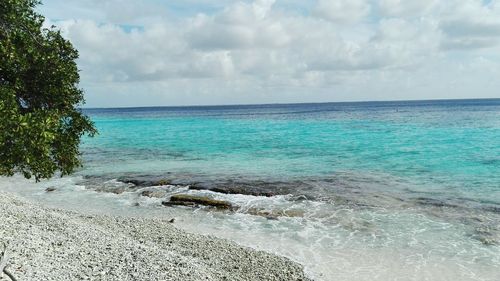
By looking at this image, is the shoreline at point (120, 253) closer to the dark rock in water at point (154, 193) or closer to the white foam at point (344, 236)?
the white foam at point (344, 236)

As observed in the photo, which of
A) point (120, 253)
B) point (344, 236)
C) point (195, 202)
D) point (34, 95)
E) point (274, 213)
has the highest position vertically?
point (34, 95)

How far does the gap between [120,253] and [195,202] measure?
12457 millimetres

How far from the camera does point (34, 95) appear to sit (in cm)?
1368

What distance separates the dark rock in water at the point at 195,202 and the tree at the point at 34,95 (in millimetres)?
11941

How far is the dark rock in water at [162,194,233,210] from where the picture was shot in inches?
1026

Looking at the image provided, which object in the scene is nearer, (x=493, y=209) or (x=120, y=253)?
(x=120, y=253)

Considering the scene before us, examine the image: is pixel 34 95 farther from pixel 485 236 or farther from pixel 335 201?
pixel 485 236

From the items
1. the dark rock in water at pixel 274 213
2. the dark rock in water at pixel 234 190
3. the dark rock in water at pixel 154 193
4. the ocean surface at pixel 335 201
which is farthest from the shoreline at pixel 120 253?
the dark rock in water at pixel 234 190

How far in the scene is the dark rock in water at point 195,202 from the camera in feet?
85.5

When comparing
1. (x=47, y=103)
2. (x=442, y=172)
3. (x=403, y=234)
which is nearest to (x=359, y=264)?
(x=403, y=234)

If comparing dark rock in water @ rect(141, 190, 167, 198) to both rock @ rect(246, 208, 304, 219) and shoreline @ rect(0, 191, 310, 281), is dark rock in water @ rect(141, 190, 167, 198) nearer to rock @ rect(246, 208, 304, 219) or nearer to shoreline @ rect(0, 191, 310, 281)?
shoreline @ rect(0, 191, 310, 281)

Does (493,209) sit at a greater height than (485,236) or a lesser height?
greater

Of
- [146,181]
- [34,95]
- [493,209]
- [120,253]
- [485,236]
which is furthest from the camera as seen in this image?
[146,181]

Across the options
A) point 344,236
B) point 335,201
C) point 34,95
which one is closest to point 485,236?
point 344,236
